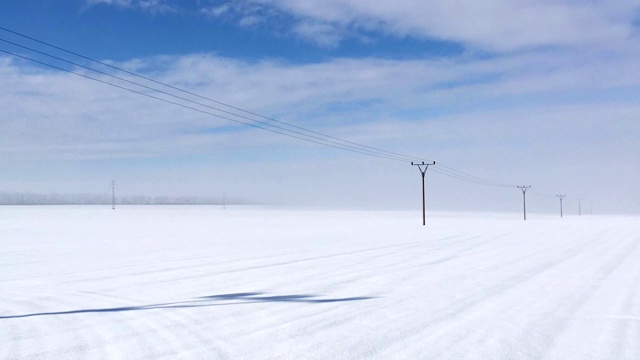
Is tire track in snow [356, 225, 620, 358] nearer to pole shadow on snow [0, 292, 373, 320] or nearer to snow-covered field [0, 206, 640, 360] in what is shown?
snow-covered field [0, 206, 640, 360]

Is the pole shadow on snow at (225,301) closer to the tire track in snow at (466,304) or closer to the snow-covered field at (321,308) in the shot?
the snow-covered field at (321,308)

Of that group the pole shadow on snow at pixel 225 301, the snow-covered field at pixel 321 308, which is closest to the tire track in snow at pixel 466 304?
the snow-covered field at pixel 321 308

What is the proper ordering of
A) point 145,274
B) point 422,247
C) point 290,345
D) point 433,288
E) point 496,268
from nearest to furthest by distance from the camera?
point 290,345 < point 433,288 < point 145,274 < point 496,268 < point 422,247

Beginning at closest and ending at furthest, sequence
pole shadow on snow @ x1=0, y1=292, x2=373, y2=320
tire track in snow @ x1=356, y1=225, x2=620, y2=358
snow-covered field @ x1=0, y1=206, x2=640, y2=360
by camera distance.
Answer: snow-covered field @ x1=0, y1=206, x2=640, y2=360 < tire track in snow @ x1=356, y1=225, x2=620, y2=358 < pole shadow on snow @ x1=0, y1=292, x2=373, y2=320

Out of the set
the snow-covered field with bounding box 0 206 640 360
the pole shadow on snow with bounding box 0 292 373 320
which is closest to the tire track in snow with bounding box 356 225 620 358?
the snow-covered field with bounding box 0 206 640 360

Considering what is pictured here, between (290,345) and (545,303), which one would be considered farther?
(545,303)

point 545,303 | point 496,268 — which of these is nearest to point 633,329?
point 545,303

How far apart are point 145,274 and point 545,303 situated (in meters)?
10.0

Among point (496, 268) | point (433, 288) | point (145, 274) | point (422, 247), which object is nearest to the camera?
point (433, 288)

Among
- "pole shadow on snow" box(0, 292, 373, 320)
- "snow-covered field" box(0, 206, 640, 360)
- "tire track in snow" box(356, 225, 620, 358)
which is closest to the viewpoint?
"snow-covered field" box(0, 206, 640, 360)

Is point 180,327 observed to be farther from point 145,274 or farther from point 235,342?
point 145,274

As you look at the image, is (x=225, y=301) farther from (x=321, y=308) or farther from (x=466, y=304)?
(x=466, y=304)

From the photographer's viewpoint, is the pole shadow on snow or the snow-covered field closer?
the snow-covered field

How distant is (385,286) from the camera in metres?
12.6
